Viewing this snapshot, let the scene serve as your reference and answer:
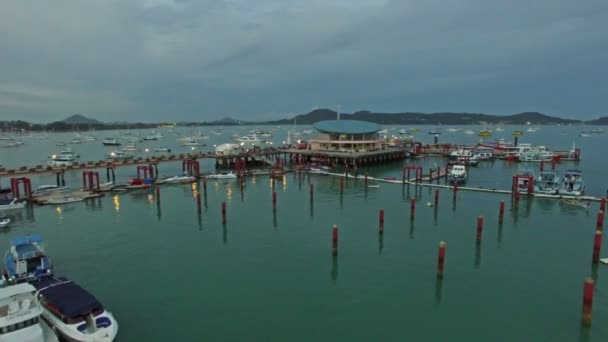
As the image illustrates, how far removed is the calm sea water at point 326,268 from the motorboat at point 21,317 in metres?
3.82

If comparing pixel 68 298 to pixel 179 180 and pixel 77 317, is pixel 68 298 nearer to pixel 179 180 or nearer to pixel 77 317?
pixel 77 317

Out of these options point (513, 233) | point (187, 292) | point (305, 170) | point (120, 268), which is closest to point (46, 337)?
point (187, 292)

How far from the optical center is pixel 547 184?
50500 millimetres

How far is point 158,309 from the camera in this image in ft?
69.5

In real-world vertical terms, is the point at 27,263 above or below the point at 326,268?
above

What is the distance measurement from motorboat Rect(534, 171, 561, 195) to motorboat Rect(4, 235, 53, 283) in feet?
175

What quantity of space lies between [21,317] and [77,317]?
7.52 feet

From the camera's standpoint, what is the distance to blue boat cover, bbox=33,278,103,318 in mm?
17359

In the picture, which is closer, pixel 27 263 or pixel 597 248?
pixel 27 263

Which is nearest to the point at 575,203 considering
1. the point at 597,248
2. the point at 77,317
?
Answer: the point at 597,248

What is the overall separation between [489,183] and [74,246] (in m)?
56.7

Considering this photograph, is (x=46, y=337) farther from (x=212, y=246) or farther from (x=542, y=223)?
(x=542, y=223)

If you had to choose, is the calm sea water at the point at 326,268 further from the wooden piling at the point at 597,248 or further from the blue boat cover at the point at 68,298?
the blue boat cover at the point at 68,298

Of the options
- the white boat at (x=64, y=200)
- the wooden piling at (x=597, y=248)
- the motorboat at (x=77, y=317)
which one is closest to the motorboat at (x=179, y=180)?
the white boat at (x=64, y=200)
